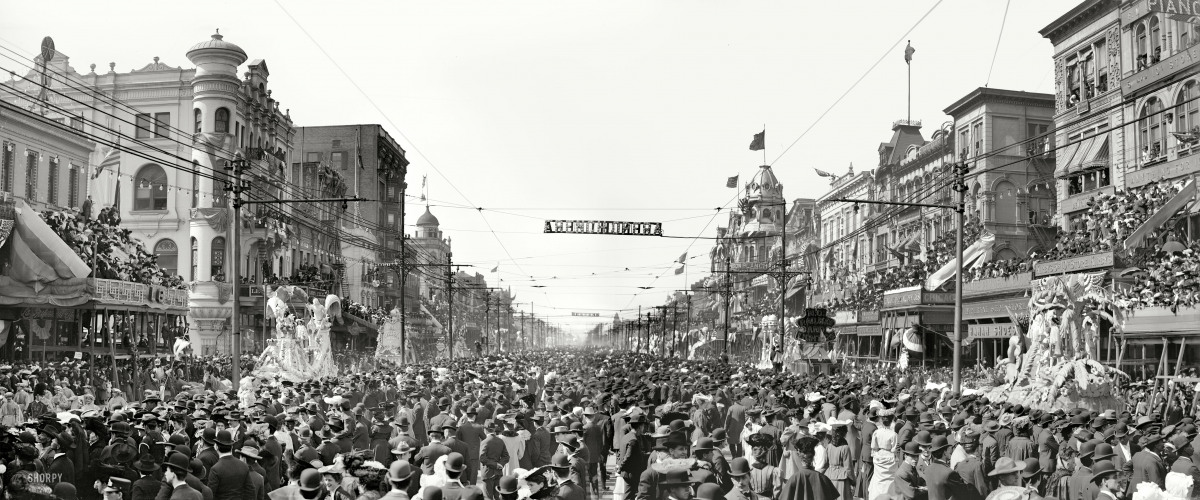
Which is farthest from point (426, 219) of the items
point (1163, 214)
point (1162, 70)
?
point (1163, 214)

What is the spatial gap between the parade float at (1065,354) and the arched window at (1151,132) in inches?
670

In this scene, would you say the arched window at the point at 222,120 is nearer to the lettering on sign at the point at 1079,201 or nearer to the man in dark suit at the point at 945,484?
the lettering on sign at the point at 1079,201

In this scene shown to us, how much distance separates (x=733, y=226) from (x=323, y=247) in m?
75.5

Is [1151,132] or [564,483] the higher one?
[1151,132]

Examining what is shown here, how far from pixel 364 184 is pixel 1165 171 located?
62313 mm

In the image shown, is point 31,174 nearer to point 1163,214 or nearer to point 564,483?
point 564,483

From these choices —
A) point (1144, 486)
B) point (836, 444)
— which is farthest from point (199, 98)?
point (1144, 486)

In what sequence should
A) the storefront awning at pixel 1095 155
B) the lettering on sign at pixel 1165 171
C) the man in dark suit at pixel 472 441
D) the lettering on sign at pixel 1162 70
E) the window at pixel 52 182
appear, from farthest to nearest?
the storefront awning at pixel 1095 155 → the window at pixel 52 182 → the lettering on sign at pixel 1162 70 → the lettering on sign at pixel 1165 171 → the man in dark suit at pixel 472 441

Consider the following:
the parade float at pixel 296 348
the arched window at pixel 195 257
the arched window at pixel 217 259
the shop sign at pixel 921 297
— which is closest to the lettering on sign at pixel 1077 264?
the shop sign at pixel 921 297

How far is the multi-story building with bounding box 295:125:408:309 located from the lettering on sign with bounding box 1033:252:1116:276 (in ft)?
172

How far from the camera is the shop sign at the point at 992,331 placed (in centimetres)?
4144

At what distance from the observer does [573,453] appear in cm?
1285

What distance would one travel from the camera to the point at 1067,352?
23344mm

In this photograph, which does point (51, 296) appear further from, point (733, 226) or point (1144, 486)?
point (733, 226)
